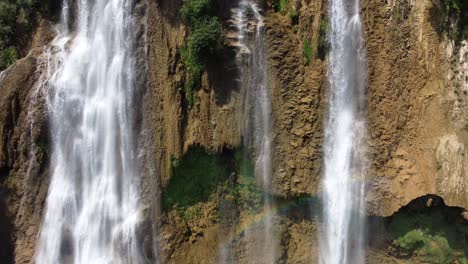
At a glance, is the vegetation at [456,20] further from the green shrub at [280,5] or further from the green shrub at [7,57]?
the green shrub at [7,57]

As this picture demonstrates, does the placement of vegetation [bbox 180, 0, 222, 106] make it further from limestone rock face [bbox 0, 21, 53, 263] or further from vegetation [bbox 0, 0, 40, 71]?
vegetation [bbox 0, 0, 40, 71]

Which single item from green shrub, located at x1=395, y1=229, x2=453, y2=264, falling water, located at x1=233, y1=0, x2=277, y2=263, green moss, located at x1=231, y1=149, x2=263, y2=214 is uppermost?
falling water, located at x1=233, y1=0, x2=277, y2=263

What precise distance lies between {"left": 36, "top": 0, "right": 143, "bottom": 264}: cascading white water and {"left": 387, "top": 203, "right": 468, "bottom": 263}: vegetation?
28.3ft

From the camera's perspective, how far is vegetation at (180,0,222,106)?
Answer: 1548cm

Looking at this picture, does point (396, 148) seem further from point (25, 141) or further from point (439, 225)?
point (25, 141)

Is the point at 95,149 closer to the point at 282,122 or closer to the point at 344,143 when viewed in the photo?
the point at 282,122

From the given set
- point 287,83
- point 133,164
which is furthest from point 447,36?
point 133,164

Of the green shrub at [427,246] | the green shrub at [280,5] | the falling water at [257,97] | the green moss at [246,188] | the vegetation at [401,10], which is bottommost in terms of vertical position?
the green shrub at [427,246]

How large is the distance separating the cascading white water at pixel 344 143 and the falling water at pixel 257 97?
188 cm

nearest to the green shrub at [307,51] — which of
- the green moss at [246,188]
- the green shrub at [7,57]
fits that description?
the green moss at [246,188]

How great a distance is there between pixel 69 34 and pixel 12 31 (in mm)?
2171

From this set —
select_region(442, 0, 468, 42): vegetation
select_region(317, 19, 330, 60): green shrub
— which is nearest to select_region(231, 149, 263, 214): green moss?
select_region(317, 19, 330, 60): green shrub

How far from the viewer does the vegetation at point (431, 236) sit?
48.6ft

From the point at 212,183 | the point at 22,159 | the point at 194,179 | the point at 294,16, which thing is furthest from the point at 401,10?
the point at 22,159
